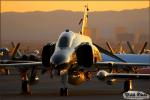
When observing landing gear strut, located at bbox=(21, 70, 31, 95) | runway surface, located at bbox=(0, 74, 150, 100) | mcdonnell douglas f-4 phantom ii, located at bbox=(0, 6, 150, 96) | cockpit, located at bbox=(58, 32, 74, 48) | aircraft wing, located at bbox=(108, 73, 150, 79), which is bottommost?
runway surface, located at bbox=(0, 74, 150, 100)

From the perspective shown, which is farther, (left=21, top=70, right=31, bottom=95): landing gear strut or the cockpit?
(left=21, top=70, right=31, bottom=95): landing gear strut

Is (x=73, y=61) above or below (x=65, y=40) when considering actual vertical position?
below

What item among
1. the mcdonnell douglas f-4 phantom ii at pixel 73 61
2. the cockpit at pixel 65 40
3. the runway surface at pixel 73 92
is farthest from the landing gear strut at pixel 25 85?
the cockpit at pixel 65 40

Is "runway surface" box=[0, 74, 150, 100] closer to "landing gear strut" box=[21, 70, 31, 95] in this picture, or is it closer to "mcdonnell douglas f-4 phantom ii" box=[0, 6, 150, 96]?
"landing gear strut" box=[21, 70, 31, 95]

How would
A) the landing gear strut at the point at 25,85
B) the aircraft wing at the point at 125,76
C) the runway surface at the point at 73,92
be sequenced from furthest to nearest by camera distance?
the landing gear strut at the point at 25,85, the aircraft wing at the point at 125,76, the runway surface at the point at 73,92

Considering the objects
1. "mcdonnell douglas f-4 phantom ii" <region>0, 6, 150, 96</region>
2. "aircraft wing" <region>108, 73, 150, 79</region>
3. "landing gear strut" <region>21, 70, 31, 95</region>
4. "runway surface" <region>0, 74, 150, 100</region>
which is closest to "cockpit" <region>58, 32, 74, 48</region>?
"mcdonnell douglas f-4 phantom ii" <region>0, 6, 150, 96</region>

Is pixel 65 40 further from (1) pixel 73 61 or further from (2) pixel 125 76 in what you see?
(2) pixel 125 76

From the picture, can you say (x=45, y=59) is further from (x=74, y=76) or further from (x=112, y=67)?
(x=112, y=67)

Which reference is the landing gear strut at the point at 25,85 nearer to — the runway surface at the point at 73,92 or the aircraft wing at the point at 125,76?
the runway surface at the point at 73,92

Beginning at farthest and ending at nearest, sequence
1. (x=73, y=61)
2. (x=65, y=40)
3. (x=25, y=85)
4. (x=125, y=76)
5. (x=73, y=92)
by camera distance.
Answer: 1. (x=73, y=92)
2. (x=25, y=85)
3. (x=125, y=76)
4. (x=65, y=40)
5. (x=73, y=61)

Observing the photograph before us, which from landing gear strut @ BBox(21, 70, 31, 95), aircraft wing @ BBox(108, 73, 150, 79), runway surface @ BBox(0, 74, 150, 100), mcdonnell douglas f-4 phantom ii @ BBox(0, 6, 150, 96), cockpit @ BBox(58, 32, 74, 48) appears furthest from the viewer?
landing gear strut @ BBox(21, 70, 31, 95)

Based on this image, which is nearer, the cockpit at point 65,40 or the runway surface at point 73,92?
the runway surface at point 73,92

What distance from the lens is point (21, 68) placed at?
3459 centimetres

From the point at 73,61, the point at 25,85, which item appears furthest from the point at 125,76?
the point at 25,85
